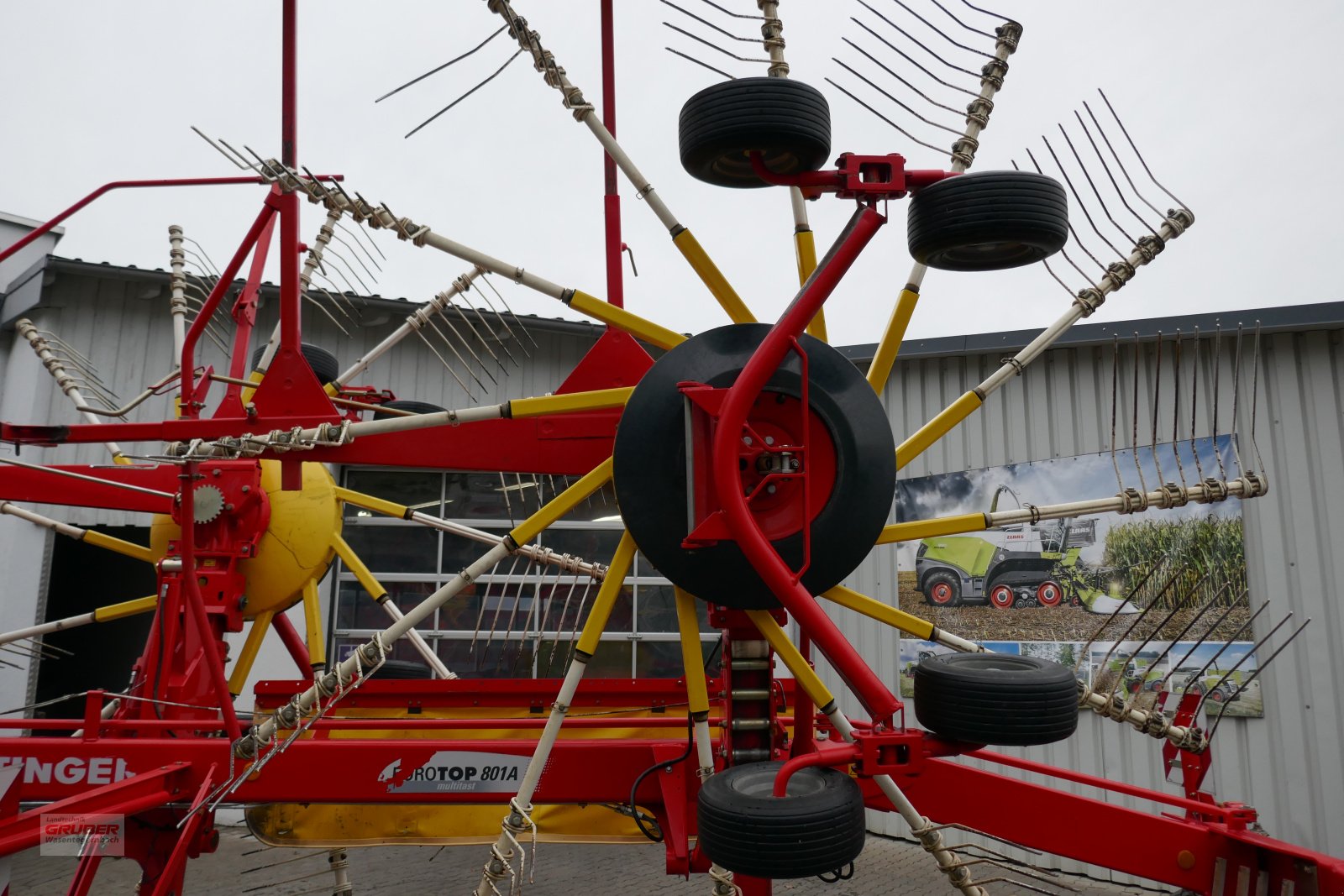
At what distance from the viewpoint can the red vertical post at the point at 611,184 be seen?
4078mm

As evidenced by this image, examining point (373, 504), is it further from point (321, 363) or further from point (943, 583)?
point (943, 583)

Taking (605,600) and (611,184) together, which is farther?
(611,184)

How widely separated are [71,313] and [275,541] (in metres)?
5.63

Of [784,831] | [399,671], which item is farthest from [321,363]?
[784,831]

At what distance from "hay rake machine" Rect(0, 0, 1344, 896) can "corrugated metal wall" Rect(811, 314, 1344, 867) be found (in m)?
3.78

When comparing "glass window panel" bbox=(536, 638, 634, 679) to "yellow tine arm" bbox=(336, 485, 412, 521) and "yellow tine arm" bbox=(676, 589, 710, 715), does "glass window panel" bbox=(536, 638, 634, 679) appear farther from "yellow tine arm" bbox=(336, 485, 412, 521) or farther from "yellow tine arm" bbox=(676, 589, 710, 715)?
"yellow tine arm" bbox=(676, 589, 710, 715)

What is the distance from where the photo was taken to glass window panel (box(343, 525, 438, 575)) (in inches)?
394

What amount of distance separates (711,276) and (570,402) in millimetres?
729

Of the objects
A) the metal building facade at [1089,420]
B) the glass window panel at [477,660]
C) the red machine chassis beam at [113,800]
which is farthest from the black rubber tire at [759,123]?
the glass window panel at [477,660]

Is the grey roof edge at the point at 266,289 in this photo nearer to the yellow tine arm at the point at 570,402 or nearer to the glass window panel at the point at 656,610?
the glass window panel at the point at 656,610

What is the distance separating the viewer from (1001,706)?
2564 mm

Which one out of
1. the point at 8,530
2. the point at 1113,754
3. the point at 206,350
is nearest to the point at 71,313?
the point at 206,350

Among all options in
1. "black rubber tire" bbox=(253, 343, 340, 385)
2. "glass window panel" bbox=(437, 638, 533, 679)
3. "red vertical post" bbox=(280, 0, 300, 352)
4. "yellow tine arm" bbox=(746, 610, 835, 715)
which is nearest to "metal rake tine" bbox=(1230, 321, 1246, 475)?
"yellow tine arm" bbox=(746, 610, 835, 715)

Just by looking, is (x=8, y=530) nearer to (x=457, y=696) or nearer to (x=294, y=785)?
(x=457, y=696)
